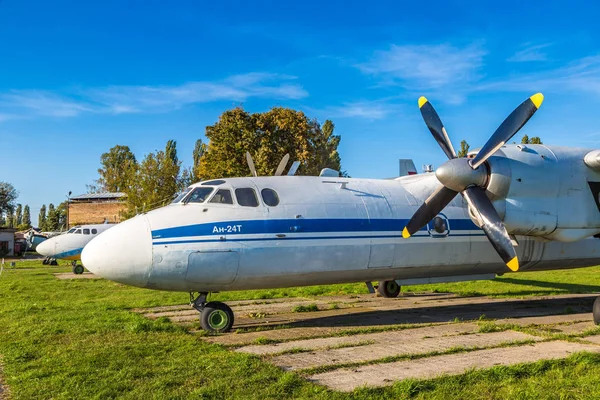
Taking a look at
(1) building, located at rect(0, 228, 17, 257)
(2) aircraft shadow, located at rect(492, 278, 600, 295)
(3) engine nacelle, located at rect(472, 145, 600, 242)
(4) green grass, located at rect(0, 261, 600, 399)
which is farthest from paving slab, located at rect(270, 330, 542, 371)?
(1) building, located at rect(0, 228, 17, 257)

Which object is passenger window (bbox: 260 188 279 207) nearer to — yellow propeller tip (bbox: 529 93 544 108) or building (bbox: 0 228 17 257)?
yellow propeller tip (bbox: 529 93 544 108)

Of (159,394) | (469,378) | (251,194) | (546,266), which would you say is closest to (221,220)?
(251,194)

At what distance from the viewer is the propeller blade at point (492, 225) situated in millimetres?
10581

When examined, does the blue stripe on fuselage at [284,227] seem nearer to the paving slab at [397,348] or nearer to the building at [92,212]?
the paving slab at [397,348]

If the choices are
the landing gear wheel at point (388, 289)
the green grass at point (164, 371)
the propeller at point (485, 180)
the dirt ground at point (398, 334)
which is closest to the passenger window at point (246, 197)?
the dirt ground at point (398, 334)

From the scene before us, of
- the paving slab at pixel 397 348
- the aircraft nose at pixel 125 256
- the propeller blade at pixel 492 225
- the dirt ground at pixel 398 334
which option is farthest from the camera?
the propeller blade at pixel 492 225

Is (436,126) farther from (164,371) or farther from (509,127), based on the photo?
(164,371)

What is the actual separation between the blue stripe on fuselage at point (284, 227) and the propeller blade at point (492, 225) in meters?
1.90

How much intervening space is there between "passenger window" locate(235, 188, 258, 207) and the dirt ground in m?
2.79

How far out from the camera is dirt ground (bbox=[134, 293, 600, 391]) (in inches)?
313

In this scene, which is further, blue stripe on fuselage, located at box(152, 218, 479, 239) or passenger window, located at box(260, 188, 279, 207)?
passenger window, located at box(260, 188, 279, 207)

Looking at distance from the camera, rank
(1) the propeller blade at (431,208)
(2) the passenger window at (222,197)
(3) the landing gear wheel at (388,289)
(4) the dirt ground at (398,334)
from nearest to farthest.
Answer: (4) the dirt ground at (398,334) → (2) the passenger window at (222,197) → (1) the propeller blade at (431,208) → (3) the landing gear wheel at (388,289)

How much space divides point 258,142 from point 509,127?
26741mm

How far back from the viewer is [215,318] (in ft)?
35.6
